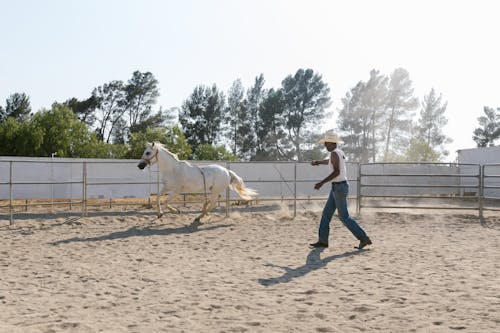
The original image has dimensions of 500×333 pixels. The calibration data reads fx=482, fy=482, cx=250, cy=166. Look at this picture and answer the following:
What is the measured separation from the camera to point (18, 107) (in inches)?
1747

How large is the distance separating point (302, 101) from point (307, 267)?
3789cm

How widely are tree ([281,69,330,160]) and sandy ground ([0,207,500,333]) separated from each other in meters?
33.9

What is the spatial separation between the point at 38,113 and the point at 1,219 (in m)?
23.4

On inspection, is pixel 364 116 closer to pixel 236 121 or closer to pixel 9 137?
pixel 236 121

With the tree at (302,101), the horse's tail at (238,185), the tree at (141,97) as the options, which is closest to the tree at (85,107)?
the tree at (141,97)

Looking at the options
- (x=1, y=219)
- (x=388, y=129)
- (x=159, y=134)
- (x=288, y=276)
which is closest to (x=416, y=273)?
(x=288, y=276)

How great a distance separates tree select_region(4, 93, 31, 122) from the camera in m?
44.1

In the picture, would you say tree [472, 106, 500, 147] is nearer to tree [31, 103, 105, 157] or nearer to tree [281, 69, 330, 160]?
tree [281, 69, 330, 160]

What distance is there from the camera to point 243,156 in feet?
143

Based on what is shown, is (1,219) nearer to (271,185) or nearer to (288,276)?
(288,276)

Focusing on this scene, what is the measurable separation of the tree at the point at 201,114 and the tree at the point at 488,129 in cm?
2697

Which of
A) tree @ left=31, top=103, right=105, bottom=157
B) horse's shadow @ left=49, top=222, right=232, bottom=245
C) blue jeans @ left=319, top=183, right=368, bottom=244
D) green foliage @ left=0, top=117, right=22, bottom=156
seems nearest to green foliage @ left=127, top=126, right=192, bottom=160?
tree @ left=31, top=103, right=105, bottom=157

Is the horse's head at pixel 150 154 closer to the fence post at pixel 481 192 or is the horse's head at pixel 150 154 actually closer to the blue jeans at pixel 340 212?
the blue jeans at pixel 340 212

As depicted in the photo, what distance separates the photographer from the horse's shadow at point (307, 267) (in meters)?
4.88
